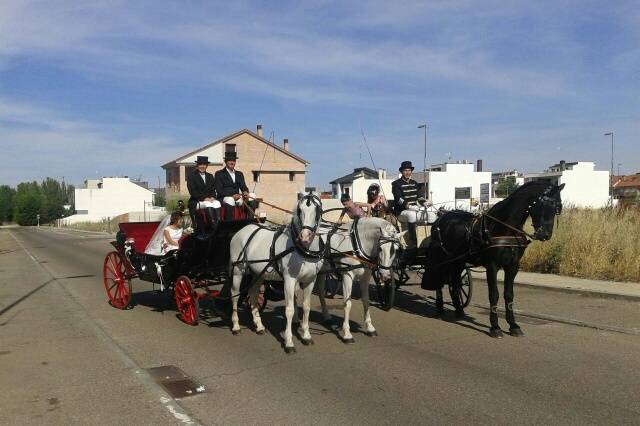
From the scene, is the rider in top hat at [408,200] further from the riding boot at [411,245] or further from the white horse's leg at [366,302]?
the white horse's leg at [366,302]

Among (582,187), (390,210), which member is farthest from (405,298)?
(582,187)

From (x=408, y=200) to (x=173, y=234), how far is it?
436 centimetres

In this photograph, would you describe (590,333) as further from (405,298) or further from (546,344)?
(405,298)

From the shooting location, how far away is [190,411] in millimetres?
5113

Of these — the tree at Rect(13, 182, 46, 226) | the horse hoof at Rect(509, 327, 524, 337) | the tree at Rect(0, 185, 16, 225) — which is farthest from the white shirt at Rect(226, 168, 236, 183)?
the tree at Rect(0, 185, 16, 225)

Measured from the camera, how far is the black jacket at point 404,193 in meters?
10.1

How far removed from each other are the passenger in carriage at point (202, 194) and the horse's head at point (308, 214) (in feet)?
8.62

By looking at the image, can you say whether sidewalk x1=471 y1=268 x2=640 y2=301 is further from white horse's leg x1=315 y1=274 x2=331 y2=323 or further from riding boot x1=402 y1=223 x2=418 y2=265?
white horse's leg x1=315 y1=274 x2=331 y2=323

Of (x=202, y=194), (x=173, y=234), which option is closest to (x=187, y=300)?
(x=173, y=234)

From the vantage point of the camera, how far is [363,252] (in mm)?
7551

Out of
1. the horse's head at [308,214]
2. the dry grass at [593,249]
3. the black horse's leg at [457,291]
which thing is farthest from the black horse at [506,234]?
the dry grass at [593,249]

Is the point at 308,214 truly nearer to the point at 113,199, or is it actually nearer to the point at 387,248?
the point at 387,248

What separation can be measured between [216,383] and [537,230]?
15.9 ft

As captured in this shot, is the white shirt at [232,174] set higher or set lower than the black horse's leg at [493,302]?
higher
